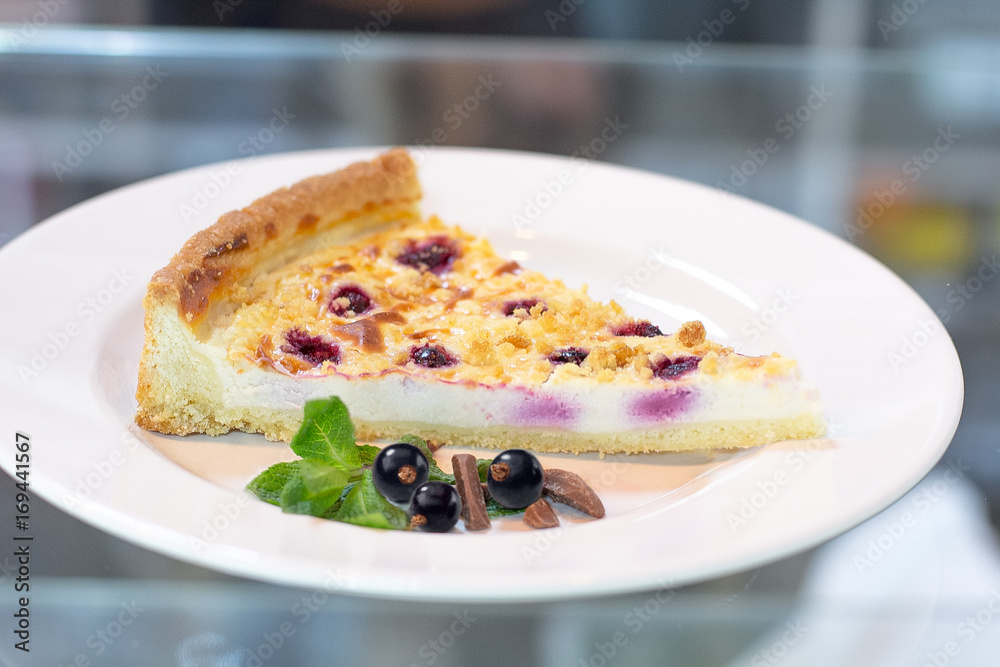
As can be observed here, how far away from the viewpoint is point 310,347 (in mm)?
3139

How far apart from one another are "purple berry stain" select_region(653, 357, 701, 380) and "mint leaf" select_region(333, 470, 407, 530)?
0.97 metres

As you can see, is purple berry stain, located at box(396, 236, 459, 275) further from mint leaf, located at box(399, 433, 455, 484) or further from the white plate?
mint leaf, located at box(399, 433, 455, 484)

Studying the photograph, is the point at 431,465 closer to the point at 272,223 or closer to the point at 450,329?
the point at 450,329

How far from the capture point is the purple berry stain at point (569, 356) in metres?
3.12

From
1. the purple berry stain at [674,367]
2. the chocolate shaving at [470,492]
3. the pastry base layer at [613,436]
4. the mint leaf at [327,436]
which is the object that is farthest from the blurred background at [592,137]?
the purple berry stain at [674,367]

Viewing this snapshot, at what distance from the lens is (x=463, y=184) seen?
4.28 meters

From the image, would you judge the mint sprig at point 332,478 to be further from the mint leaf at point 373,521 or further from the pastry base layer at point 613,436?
the pastry base layer at point 613,436

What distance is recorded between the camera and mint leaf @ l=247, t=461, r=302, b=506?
102 inches

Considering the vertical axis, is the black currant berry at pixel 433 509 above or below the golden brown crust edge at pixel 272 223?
below

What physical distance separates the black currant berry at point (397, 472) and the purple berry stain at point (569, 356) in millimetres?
692

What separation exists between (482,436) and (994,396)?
161cm

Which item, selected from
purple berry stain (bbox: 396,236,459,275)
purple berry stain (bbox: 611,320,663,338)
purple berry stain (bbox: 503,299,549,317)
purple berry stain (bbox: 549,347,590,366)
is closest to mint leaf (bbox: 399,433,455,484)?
purple berry stain (bbox: 549,347,590,366)

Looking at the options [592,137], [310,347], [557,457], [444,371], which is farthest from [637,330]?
[592,137]

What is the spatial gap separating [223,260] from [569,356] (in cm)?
119
